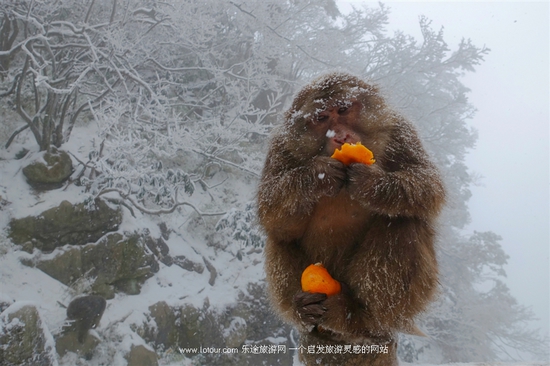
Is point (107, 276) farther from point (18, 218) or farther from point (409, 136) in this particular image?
point (409, 136)

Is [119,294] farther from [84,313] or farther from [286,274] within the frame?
[286,274]

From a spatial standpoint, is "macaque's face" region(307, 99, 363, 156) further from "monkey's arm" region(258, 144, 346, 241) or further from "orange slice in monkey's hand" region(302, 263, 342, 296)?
"orange slice in monkey's hand" region(302, 263, 342, 296)

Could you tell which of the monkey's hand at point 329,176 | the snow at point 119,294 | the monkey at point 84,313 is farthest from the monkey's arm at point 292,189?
the monkey at point 84,313

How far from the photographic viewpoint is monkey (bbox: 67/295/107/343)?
3.70 meters

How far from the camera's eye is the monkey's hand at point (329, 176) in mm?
1025

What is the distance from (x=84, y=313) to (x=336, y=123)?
11.9 feet

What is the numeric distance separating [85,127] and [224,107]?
192cm

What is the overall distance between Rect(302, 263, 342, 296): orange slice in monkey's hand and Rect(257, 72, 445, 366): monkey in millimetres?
28

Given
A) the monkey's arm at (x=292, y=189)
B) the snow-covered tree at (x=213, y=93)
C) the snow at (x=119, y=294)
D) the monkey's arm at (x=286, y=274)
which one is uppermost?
the monkey's arm at (x=292, y=189)

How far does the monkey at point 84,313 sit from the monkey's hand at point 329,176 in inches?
142

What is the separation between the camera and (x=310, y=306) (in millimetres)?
970

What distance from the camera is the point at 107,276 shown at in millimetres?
4098

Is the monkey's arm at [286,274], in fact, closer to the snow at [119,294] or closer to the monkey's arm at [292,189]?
the monkey's arm at [292,189]

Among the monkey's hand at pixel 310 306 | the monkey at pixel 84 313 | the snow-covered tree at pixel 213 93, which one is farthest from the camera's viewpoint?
the snow-covered tree at pixel 213 93
